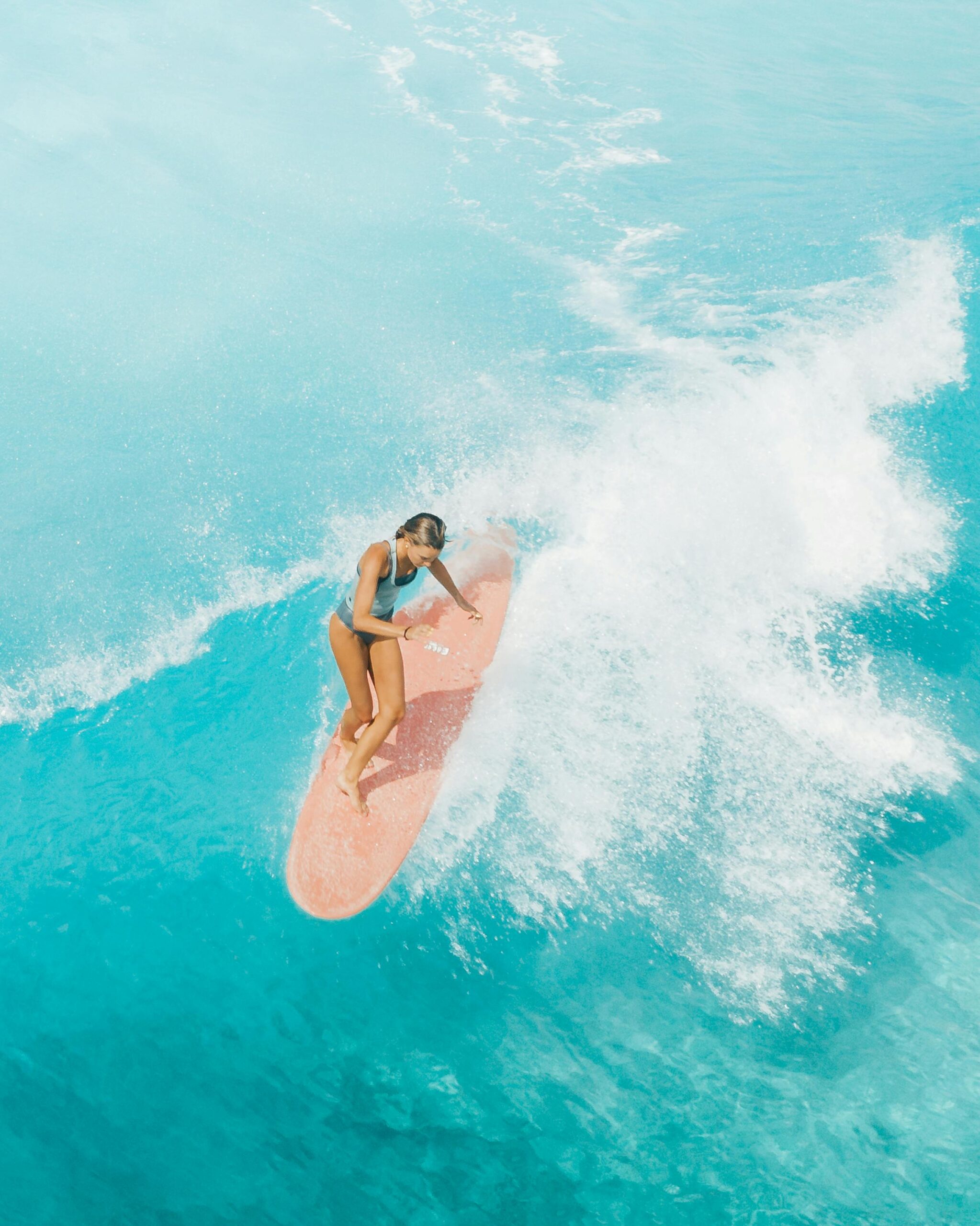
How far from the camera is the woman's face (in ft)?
12.8

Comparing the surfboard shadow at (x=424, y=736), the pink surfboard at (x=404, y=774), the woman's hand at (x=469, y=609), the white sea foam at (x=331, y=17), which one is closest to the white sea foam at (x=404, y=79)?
the white sea foam at (x=331, y=17)

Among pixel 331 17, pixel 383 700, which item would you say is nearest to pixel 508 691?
pixel 383 700

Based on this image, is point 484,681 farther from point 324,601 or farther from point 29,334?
point 29,334

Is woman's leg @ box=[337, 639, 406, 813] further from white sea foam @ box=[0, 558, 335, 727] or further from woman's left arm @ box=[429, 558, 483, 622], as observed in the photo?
white sea foam @ box=[0, 558, 335, 727]

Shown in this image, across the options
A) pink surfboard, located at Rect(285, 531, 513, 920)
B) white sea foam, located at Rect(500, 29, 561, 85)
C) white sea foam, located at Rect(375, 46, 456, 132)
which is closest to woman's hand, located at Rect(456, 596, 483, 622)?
pink surfboard, located at Rect(285, 531, 513, 920)

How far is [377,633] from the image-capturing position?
3.99 meters

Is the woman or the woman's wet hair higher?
the woman's wet hair

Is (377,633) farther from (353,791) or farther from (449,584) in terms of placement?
(353,791)

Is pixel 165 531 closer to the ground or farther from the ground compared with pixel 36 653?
farther from the ground

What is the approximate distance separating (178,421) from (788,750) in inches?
266

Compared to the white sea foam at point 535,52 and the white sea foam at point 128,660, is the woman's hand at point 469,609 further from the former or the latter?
the white sea foam at point 535,52

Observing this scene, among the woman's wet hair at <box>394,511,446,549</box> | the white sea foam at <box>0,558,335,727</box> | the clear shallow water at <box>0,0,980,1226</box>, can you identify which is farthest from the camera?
the white sea foam at <box>0,558,335,727</box>

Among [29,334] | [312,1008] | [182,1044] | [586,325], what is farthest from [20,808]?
[586,325]

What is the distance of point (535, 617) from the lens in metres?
6.20
